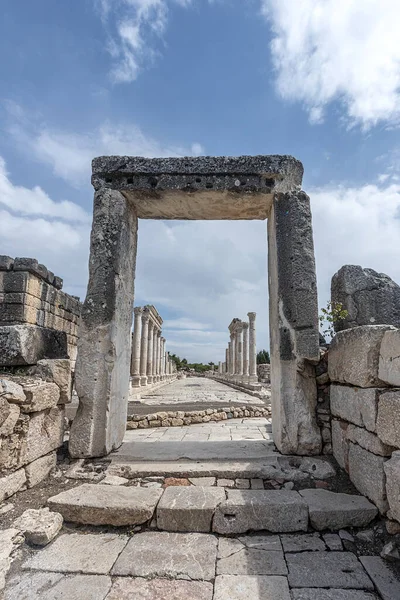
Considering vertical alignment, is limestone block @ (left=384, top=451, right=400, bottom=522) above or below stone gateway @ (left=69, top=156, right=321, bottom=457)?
below

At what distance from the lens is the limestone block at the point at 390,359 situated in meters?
2.77

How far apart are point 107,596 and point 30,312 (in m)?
8.57

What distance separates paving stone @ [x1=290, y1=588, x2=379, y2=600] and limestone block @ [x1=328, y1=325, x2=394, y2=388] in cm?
154

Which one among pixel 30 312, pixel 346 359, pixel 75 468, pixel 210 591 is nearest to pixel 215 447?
pixel 75 468

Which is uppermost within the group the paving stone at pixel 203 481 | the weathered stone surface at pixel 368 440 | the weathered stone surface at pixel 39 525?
the weathered stone surface at pixel 368 440

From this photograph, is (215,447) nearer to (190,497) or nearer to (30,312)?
(190,497)

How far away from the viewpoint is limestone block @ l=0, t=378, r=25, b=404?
3.04 m

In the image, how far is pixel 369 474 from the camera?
306cm

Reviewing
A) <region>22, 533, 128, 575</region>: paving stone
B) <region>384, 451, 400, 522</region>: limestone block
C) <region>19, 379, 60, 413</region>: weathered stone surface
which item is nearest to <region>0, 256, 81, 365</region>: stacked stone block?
<region>19, 379, 60, 413</region>: weathered stone surface

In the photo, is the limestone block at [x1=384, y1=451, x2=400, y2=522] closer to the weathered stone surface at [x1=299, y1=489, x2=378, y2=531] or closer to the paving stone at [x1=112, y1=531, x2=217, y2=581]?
the weathered stone surface at [x1=299, y1=489, x2=378, y2=531]

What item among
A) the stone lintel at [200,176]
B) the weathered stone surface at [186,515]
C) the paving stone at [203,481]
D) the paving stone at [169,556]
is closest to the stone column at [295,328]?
the stone lintel at [200,176]

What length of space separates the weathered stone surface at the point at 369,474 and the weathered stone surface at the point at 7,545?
2.77 meters

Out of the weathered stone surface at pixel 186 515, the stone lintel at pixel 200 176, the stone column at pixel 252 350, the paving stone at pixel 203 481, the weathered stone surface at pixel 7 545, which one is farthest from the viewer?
the stone column at pixel 252 350

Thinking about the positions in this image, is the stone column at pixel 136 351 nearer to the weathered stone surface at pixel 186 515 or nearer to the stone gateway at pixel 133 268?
the stone gateway at pixel 133 268
